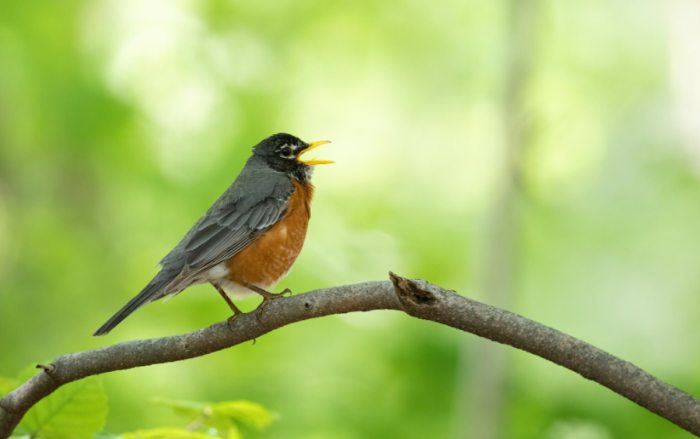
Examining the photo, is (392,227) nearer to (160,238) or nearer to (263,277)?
(160,238)

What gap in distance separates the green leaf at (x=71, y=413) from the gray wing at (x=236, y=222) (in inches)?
51.4

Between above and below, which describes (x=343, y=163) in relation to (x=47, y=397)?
above

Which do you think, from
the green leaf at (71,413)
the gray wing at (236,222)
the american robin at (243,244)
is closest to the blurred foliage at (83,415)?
the green leaf at (71,413)

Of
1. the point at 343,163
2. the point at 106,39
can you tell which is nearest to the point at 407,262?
the point at 343,163

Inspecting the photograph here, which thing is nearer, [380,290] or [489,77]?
[380,290]

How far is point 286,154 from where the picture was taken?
4473 mm

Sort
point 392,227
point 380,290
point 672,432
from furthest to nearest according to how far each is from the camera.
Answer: point 392,227, point 672,432, point 380,290

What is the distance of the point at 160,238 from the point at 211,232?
14.3 feet

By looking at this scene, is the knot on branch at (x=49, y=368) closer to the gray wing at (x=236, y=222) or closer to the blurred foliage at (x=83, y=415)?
→ the blurred foliage at (x=83, y=415)

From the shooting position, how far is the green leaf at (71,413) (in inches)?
72.1

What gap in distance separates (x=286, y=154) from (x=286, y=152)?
0.01 metres

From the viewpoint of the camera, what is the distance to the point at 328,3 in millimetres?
8359

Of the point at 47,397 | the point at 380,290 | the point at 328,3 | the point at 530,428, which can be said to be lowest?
the point at 47,397

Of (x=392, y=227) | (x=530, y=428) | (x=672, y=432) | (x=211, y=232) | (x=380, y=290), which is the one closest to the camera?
(x=380, y=290)
